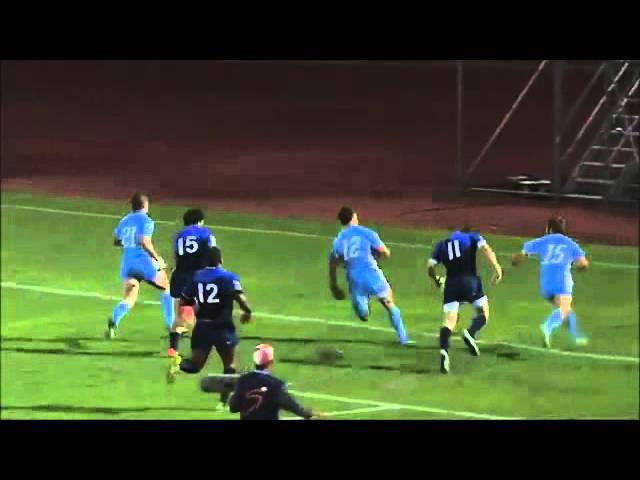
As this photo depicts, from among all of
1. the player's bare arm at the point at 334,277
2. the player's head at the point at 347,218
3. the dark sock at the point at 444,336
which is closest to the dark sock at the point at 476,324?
the dark sock at the point at 444,336

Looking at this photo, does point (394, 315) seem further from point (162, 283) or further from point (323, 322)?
point (162, 283)

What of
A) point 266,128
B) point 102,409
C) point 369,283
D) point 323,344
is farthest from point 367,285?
point 266,128

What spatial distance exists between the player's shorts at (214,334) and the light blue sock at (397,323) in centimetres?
152

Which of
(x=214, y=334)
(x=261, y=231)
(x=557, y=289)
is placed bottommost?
(x=214, y=334)

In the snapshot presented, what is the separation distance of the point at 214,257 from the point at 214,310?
0.53 meters

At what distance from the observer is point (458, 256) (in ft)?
32.5

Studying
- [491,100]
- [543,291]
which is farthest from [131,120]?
[543,291]

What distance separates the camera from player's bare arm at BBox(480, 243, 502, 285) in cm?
1005

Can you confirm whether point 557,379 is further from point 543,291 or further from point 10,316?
point 10,316

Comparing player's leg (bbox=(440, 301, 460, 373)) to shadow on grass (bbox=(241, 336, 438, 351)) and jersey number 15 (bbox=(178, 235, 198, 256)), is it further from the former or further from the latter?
jersey number 15 (bbox=(178, 235, 198, 256))

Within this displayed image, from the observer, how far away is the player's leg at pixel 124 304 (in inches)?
430

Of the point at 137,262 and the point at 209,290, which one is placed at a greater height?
the point at 137,262

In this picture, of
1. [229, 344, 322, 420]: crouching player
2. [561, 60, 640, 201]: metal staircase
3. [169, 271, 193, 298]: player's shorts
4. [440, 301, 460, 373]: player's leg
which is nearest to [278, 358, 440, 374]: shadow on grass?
[440, 301, 460, 373]: player's leg

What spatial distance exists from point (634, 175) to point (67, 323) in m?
5.64
